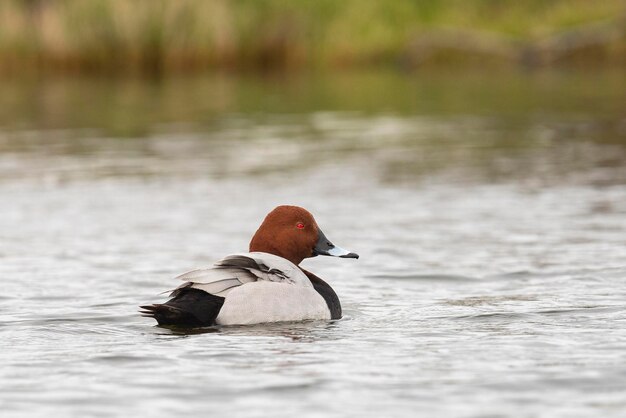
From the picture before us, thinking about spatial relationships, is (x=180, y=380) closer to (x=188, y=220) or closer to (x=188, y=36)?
(x=188, y=220)

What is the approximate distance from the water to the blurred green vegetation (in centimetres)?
965

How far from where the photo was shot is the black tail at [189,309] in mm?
7465

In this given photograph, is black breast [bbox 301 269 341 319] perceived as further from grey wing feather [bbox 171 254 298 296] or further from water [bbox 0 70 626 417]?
grey wing feather [bbox 171 254 298 296]

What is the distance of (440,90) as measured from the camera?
103ft

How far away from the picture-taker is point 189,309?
752 cm

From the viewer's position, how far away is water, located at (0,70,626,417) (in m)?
6.34

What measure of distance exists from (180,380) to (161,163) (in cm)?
1174


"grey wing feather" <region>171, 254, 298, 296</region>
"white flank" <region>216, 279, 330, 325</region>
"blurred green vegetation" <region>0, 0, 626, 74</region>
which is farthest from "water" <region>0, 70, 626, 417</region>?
"blurred green vegetation" <region>0, 0, 626, 74</region>

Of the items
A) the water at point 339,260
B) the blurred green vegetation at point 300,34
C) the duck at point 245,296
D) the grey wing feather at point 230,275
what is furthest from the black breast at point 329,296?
the blurred green vegetation at point 300,34

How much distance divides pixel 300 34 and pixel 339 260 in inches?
1103

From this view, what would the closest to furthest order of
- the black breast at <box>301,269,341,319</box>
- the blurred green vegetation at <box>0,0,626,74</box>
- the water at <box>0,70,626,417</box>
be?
the water at <box>0,70,626,417</box>
the black breast at <box>301,269,341,319</box>
the blurred green vegetation at <box>0,0,626,74</box>

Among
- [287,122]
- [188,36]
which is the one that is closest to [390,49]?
[188,36]

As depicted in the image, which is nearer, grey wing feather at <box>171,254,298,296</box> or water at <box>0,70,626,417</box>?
water at <box>0,70,626,417</box>

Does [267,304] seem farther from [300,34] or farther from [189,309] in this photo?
[300,34]
